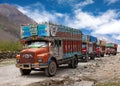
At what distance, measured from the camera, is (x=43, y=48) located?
56.9ft

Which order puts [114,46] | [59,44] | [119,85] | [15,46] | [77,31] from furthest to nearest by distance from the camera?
[114,46], [15,46], [77,31], [59,44], [119,85]

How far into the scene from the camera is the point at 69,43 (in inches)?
862

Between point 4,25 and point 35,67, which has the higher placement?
point 4,25

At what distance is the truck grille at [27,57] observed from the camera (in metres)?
16.8

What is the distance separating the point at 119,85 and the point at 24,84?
5.03m

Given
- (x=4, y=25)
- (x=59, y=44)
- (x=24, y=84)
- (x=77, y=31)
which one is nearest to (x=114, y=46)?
(x=77, y=31)

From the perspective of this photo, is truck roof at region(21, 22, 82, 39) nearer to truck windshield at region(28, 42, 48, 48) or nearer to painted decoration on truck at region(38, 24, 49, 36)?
painted decoration on truck at region(38, 24, 49, 36)

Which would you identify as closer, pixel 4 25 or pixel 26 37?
pixel 26 37

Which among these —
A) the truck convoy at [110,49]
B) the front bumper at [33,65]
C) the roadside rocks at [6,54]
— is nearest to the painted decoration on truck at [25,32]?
the front bumper at [33,65]

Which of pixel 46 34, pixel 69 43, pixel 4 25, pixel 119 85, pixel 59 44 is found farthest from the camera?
pixel 4 25

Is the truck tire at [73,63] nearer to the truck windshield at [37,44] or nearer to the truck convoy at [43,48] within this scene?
the truck convoy at [43,48]

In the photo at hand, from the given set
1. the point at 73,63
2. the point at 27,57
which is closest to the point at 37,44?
the point at 27,57

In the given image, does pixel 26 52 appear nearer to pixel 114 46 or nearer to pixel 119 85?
pixel 119 85

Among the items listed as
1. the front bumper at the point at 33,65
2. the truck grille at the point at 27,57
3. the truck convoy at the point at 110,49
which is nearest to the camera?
the front bumper at the point at 33,65
